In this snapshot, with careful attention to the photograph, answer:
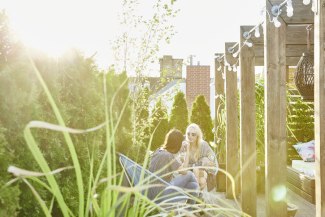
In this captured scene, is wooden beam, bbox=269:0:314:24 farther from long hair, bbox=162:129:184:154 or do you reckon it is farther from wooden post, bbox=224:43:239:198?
wooden post, bbox=224:43:239:198

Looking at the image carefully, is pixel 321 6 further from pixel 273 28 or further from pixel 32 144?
pixel 32 144

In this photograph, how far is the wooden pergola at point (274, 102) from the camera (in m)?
3.50

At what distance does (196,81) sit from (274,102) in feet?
68.8

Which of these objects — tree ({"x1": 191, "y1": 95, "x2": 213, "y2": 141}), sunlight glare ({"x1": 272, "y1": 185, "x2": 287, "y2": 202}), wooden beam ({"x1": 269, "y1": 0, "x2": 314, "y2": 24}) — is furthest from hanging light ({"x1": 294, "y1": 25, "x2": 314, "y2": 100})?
tree ({"x1": 191, "y1": 95, "x2": 213, "y2": 141})

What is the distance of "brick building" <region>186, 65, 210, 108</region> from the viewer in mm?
25609

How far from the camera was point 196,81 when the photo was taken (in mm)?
25781

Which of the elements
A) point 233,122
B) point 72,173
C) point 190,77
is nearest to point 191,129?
point 233,122

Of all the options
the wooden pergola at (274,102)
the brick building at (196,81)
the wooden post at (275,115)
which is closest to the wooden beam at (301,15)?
the wooden pergola at (274,102)

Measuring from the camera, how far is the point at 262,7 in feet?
16.8

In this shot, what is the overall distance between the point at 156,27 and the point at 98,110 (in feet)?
27.1

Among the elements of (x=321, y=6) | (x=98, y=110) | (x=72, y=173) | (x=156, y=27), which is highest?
(x=156, y=27)

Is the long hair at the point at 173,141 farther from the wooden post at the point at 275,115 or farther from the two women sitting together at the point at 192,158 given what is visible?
the wooden post at the point at 275,115

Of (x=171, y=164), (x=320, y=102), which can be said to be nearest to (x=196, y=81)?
(x=171, y=164)

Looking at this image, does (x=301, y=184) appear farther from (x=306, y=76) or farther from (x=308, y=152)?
(x=306, y=76)
